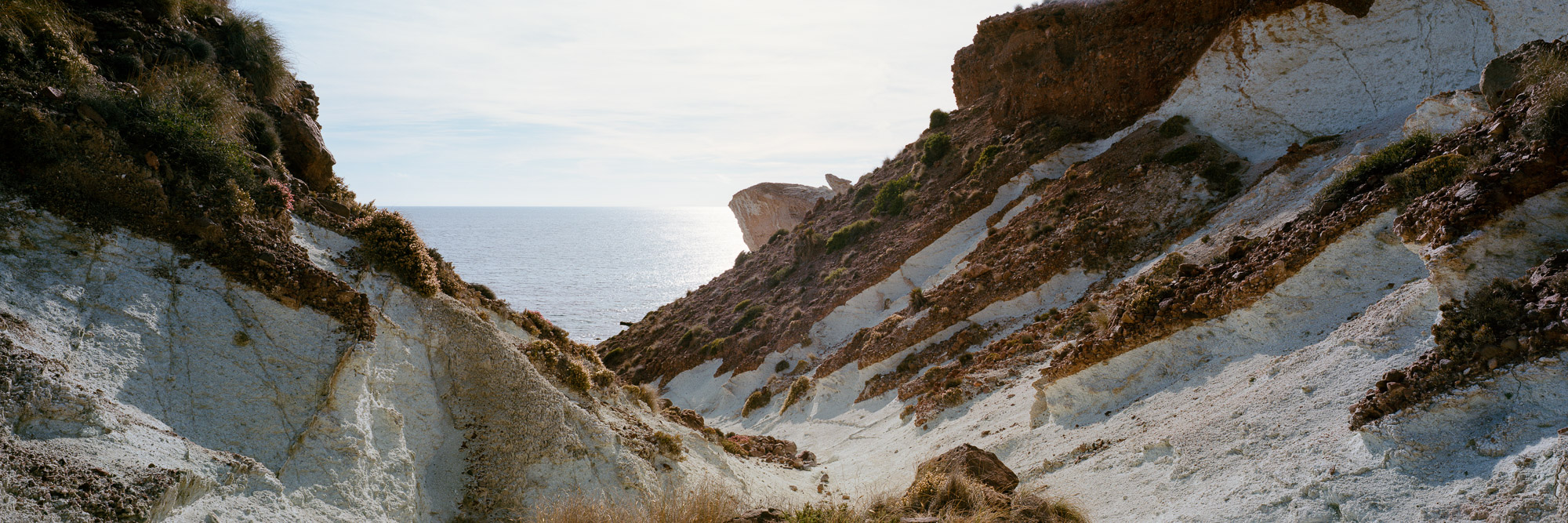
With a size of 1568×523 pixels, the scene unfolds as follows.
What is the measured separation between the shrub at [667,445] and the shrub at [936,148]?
24.1 meters

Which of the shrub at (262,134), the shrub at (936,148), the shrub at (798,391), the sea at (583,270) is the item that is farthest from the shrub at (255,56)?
the shrub at (936,148)

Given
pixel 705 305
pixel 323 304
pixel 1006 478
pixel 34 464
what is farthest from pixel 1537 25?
pixel 705 305

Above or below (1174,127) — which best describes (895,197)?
below

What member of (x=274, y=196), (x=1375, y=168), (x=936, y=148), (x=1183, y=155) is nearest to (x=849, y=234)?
(x=936, y=148)

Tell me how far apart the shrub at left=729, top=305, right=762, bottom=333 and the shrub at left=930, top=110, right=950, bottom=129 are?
540 inches

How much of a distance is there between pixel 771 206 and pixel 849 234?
23.4 metres

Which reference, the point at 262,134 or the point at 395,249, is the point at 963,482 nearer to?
the point at 395,249

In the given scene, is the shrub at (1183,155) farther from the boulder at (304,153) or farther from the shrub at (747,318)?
the boulder at (304,153)

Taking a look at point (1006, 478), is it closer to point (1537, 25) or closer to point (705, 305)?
point (1537, 25)

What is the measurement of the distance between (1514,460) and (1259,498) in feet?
7.08

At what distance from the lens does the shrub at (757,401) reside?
24.7 metres

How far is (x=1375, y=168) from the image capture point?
11.6 m

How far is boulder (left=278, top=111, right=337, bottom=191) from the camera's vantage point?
10.6 meters

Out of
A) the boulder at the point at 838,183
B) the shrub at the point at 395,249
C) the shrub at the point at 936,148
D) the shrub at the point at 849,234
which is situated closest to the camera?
the shrub at the point at 395,249
